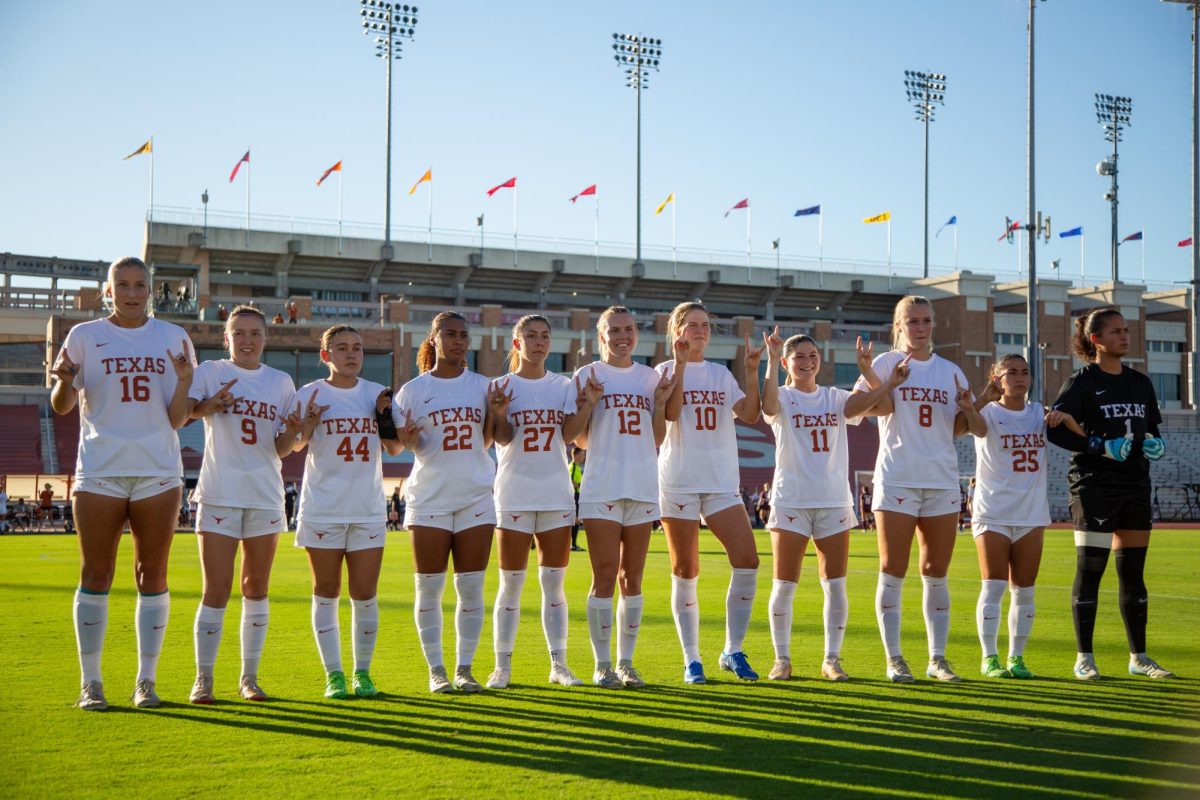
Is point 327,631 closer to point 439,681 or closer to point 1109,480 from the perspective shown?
point 439,681

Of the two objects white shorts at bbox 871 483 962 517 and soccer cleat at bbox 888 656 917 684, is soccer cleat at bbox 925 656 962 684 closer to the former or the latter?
soccer cleat at bbox 888 656 917 684

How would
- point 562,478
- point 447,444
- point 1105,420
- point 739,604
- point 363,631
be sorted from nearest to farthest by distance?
1. point 363,631
2. point 447,444
3. point 562,478
4. point 739,604
5. point 1105,420

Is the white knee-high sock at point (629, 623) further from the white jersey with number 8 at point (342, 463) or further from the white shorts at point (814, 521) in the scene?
the white jersey with number 8 at point (342, 463)

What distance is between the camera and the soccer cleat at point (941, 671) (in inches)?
305

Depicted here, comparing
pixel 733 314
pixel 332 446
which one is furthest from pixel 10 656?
pixel 733 314

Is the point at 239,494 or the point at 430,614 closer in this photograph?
the point at 239,494

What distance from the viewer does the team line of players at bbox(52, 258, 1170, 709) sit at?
6941 mm

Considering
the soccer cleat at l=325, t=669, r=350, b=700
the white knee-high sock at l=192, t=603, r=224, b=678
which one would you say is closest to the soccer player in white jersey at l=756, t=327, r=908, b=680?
the soccer cleat at l=325, t=669, r=350, b=700

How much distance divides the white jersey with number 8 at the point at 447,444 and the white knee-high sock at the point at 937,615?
122 inches

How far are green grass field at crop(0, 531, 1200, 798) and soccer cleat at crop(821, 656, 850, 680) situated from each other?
0.13 meters

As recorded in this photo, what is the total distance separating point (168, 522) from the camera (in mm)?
6898

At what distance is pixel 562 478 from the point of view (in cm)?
769

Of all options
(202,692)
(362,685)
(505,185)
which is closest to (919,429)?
(362,685)

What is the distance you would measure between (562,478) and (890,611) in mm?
2416
